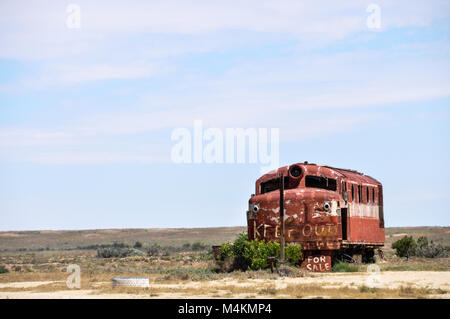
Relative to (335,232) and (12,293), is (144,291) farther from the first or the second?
(335,232)

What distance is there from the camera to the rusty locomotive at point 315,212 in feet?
124

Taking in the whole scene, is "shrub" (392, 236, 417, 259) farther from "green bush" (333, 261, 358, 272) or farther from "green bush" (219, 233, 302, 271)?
"green bush" (219, 233, 302, 271)

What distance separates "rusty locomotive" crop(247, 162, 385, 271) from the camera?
37781 millimetres

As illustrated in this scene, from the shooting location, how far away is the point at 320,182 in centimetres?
4047

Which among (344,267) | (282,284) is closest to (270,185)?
(344,267)

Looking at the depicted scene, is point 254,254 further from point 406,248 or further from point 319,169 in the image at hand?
point 406,248

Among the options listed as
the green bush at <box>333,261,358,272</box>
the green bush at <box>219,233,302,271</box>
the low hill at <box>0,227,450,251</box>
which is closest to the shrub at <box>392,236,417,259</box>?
the green bush at <box>333,261,358,272</box>

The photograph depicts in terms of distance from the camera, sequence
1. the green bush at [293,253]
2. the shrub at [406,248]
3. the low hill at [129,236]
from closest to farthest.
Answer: the green bush at [293,253] < the shrub at [406,248] < the low hill at [129,236]

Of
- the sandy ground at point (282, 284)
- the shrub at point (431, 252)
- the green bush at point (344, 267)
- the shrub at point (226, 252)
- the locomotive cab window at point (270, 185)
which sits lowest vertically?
the sandy ground at point (282, 284)

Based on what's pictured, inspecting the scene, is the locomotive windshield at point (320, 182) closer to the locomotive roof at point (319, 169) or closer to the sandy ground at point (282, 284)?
the locomotive roof at point (319, 169)

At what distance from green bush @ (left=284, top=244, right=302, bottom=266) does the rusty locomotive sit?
2.16 ft

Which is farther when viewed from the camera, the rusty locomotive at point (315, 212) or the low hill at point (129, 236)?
the low hill at point (129, 236)

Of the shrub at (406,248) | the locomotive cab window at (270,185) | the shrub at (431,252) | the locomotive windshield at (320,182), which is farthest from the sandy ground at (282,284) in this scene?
the shrub at (406,248)

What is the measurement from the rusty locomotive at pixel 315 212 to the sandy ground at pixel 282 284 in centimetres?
243
